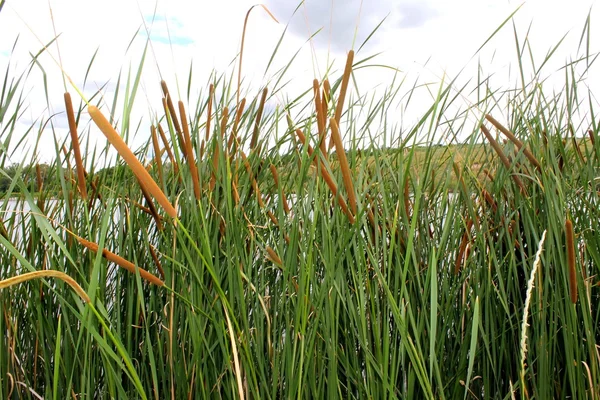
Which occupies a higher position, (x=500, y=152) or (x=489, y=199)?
(x=500, y=152)

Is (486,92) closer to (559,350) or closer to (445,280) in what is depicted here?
(445,280)

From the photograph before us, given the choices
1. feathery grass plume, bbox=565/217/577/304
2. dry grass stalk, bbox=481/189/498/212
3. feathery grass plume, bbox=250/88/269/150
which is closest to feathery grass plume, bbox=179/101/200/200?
feathery grass plume, bbox=250/88/269/150

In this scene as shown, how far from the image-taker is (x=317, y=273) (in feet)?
4.25

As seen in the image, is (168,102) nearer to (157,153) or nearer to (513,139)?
(157,153)

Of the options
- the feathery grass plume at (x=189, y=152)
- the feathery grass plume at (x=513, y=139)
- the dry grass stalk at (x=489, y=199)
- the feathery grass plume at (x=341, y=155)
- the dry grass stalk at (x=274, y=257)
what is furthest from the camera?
the dry grass stalk at (x=489, y=199)

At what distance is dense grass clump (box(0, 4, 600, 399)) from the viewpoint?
1.02 m

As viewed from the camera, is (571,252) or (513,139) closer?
(571,252)

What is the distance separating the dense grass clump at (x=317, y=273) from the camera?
102cm

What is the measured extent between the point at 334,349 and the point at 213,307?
0.25 m

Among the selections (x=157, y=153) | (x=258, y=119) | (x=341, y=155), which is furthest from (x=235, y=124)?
→ (x=341, y=155)

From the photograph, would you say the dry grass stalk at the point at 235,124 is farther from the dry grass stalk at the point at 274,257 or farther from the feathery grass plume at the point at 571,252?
the feathery grass plume at the point at 571,252

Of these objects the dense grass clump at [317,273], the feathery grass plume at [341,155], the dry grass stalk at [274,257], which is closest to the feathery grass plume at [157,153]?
the dense grass clump at [317,273]

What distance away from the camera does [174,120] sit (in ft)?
3.60

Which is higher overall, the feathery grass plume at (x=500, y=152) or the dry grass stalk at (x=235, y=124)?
the dry grass stalk at (x=235, y=124)
